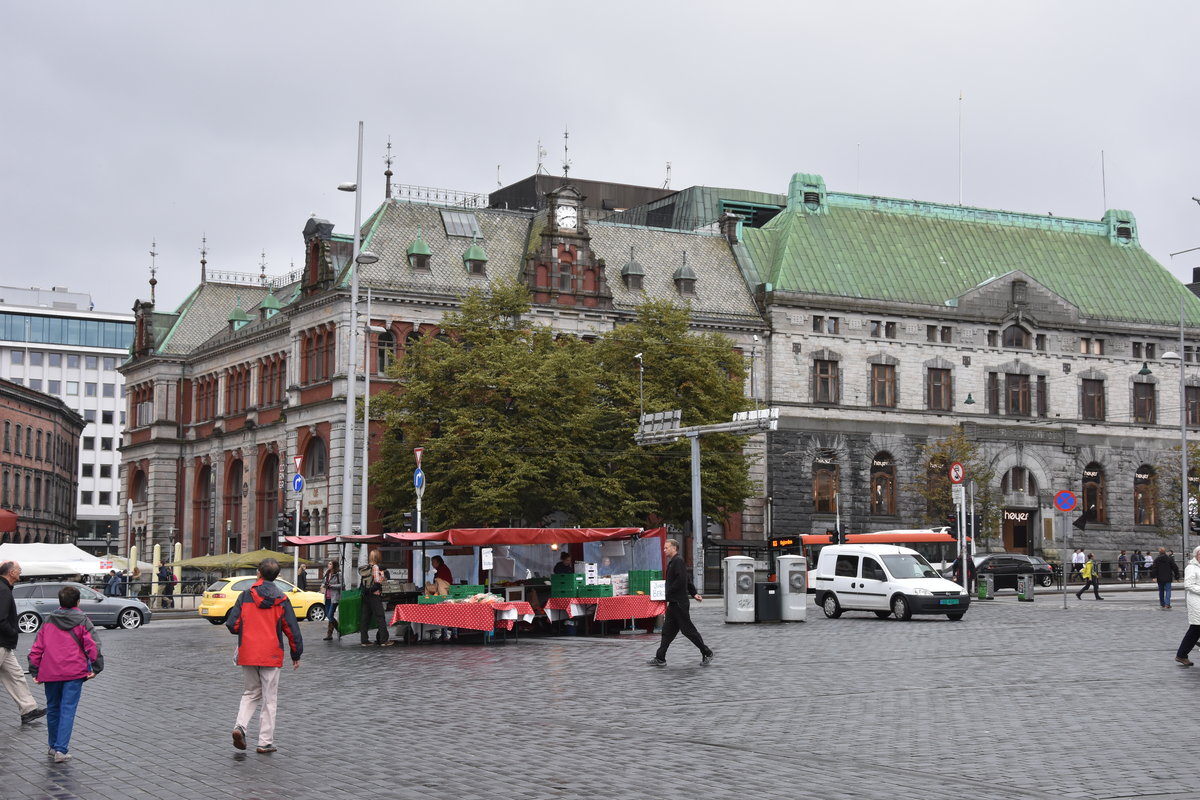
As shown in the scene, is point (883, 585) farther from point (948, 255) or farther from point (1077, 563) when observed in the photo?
point (948, 255)

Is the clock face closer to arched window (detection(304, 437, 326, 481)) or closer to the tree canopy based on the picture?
the tree canopy

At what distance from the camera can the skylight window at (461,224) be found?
7588 centimetres

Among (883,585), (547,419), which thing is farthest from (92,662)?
(547,419)

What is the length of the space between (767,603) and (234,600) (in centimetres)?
1767

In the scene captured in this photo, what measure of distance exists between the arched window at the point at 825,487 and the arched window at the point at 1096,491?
14.2m

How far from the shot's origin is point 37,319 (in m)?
152

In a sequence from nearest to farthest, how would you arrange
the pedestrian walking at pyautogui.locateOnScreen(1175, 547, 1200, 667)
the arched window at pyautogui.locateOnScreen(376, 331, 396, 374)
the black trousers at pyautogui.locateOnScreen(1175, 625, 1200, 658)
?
the pedestrian walking at pyautogui.locateOnScreen(1175, 547, 1200, 667)
the black trousers at pyautogui.locateOnScreen(1175, 625, 1200, 658)
the arched window at pyautogui.locateOnScreen(376, 331, 396, 374)

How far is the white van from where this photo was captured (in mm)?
39531

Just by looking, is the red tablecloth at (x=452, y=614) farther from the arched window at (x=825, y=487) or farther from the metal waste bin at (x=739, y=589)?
the arched window at (x=825, y=487)

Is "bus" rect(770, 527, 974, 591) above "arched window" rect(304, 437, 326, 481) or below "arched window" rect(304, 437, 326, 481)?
below

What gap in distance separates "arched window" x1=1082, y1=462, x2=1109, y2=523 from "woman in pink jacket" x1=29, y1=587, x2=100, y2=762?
7279 cm

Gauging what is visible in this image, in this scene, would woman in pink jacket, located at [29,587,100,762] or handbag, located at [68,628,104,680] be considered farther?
handbag, located at [68,628,104,680]

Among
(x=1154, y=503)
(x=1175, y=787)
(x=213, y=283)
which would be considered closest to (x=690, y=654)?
(x=1175, y=787)

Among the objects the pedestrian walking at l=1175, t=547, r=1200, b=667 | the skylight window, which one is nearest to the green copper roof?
the skylight window
